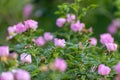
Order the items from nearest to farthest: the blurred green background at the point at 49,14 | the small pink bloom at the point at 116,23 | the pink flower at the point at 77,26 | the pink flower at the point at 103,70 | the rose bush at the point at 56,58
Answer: the rose bush at the point at 56,58 < the pink flower at the point at 103,70 < the pink flower at the point at 77,26 < the small pink bloom at the point at 116,23 < the blurred green background at the point at 49,14

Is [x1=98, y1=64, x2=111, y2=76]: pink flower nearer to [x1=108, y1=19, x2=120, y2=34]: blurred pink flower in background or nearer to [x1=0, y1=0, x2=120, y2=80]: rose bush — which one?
[x1=0, y1=0, x2=120, y2=80]: rose bush

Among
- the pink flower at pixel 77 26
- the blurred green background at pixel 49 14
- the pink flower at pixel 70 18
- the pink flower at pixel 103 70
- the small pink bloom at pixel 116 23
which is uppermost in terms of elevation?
Answer: the blurred green background at pixel 49 14

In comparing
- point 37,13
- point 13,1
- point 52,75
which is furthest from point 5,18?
point 52,75

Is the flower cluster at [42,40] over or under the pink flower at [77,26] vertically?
under

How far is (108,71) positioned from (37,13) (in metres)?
2.59

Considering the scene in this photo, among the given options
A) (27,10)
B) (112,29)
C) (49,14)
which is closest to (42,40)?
(112,29)

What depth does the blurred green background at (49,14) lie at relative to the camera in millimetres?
3453

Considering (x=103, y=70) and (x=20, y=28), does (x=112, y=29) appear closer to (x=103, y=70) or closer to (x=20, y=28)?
(x=20, y=28)

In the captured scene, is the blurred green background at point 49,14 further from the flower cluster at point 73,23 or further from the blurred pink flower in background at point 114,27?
the flower cluster at point 73,23

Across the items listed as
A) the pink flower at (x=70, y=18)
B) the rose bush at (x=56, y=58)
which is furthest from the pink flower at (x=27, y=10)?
the rose bush at (x=56, y=58)

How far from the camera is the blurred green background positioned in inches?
136

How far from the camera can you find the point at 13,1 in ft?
11.5

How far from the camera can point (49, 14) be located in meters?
3.73

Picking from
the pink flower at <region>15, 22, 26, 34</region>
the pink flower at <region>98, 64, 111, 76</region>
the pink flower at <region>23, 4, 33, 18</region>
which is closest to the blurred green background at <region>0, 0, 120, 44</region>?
the pink flower at <region>23, 4, 33, 18</region>
